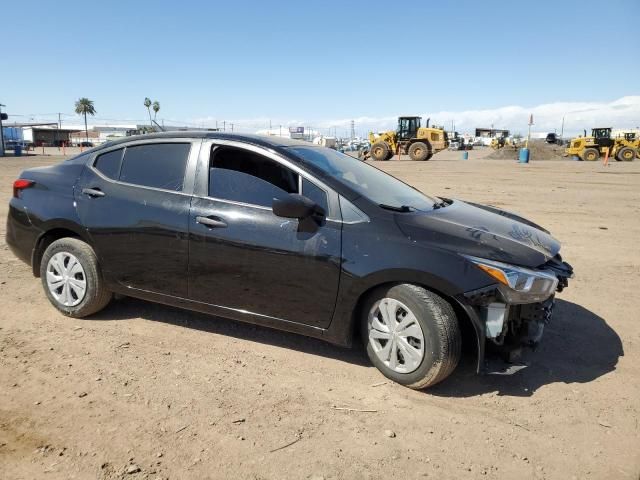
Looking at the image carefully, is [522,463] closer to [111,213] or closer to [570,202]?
[111,213]

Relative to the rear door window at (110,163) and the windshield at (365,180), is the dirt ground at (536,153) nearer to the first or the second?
the windshield at (365,180)

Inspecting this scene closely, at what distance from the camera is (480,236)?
3.21 metres

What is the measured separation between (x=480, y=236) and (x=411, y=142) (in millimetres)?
30710

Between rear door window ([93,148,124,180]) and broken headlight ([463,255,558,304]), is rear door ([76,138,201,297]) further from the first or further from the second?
broken headlight ([463,255,558,304])

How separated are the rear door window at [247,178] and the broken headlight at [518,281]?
1390 millimetres

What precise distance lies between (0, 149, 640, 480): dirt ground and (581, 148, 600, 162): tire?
36676 mm

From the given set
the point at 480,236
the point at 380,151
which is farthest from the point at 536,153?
the point at 480,236

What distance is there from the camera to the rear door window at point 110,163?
13.7 ft

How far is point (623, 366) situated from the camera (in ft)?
11.9

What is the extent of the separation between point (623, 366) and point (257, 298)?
2.72 meters

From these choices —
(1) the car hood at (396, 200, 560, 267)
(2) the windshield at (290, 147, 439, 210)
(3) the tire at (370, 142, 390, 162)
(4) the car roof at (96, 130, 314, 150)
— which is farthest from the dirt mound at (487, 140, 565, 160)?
(4) the car roof at (96, 130, 314, 150)

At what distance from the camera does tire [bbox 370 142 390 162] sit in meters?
32.8

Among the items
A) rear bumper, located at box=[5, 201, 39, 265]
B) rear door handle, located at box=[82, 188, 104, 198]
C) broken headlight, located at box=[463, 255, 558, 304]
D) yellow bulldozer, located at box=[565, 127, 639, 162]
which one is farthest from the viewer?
yellow bulldozer, located at box=[565, 127, 639, 162]

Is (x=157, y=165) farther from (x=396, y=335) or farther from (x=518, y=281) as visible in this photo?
(x=518, y=281)
